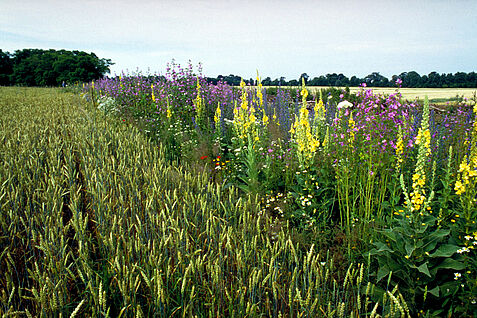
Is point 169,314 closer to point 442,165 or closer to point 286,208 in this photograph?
point 286,208

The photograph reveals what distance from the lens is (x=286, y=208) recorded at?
379 centimetres

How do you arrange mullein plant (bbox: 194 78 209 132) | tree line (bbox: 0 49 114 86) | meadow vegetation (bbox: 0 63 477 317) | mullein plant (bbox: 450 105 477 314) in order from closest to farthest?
meadow vegetation (bbox: 0 63 477 317)
mullein plant (bbox: 450 105 477 314)
mullein plant (bbox: 194 78 209 132)
tree line (bbox: 0 49 114 86)

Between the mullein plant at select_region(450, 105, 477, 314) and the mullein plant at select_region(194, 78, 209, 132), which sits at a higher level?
the mullein plant at select_region(194, 78, 209, 132)

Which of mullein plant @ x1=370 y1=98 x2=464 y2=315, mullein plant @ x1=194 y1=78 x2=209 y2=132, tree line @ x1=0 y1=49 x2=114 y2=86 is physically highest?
tree line @ x1=0 y1=49 x2=114 y2=86

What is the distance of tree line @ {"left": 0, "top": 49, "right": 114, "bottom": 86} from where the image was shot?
44.4m

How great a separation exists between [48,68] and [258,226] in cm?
5645

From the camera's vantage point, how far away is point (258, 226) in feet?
7.38

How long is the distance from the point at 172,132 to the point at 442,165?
5.37 metres

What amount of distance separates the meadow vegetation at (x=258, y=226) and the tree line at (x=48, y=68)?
143 feet

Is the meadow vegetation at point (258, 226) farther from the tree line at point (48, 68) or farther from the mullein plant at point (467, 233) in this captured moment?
the tree line at point (48, 68)

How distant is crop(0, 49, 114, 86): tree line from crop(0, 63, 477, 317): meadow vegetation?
43715 millimetres

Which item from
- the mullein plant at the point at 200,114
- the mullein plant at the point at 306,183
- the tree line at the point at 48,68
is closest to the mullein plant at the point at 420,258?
the mullein plant at the point at 306,183

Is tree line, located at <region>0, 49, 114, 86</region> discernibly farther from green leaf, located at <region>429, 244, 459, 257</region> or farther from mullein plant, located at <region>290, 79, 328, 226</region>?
green leaf, located at <region>429, 244, 459, 257</region>

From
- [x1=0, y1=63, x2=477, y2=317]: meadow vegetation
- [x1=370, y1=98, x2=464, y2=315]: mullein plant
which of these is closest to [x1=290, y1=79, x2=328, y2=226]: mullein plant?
[x1=0, y1=63, x2=477, y2=317]: meadow vegetation
